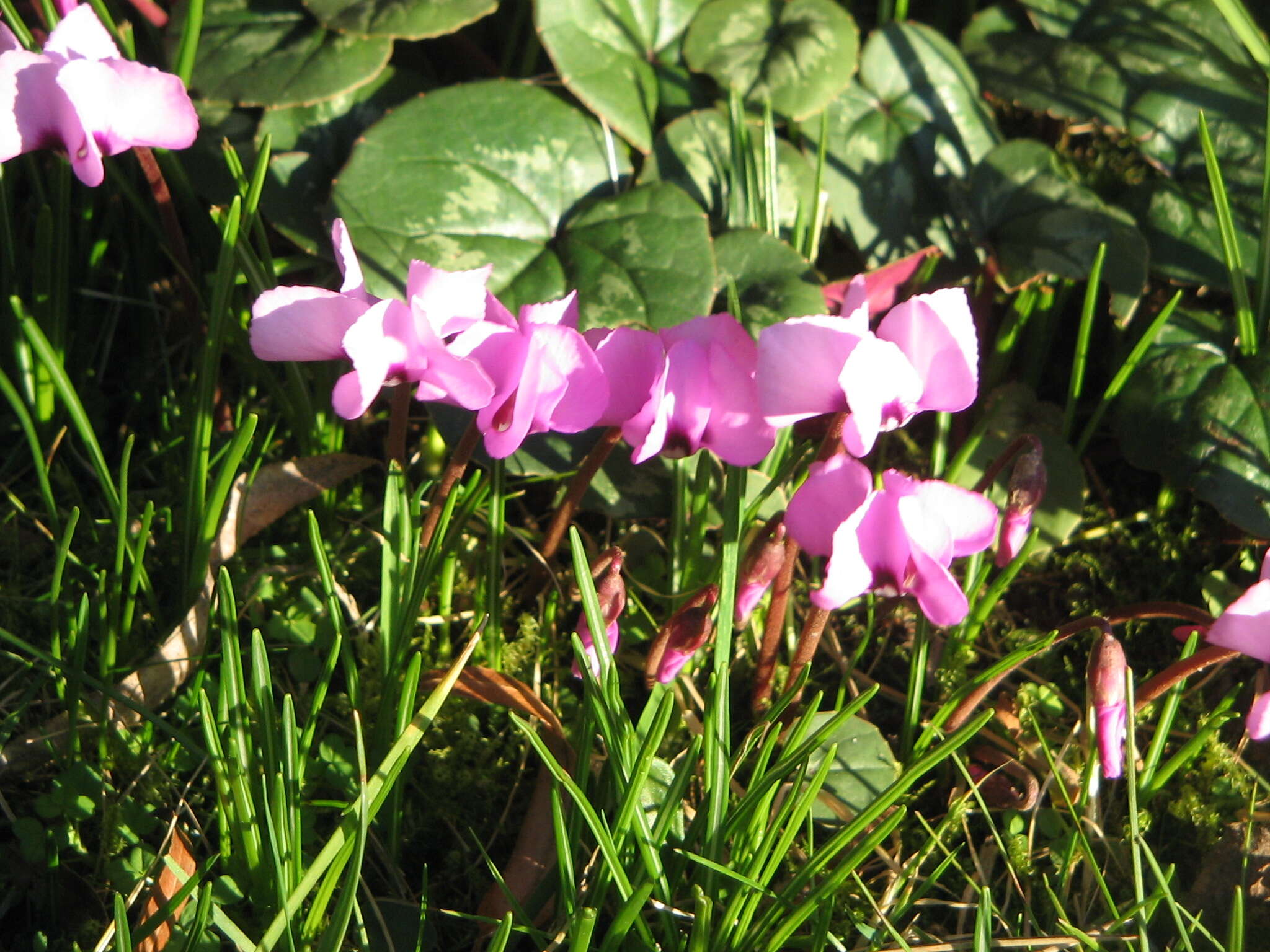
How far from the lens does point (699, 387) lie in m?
1.06

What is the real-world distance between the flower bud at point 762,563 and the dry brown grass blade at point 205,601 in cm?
58

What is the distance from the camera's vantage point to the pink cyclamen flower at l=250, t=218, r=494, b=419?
3.26 ft

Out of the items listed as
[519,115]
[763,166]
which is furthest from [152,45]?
[763,166]

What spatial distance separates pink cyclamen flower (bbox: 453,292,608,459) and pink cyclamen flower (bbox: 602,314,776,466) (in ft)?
0.17

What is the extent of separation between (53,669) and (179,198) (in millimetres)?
892

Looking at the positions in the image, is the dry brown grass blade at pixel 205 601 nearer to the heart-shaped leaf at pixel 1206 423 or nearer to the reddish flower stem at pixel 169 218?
the reddish flower stem at pixel 169 218

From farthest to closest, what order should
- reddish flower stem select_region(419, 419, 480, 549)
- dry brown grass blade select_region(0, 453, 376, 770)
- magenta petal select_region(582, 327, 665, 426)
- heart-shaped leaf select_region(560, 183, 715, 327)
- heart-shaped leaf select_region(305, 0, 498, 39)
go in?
heart-shaped leaf select_region(305, 0, 498, 39)
heart-shaped leaf select_region(560, 183, 715, 327)
dry brown grass blade select_region(0, 453, 376, 770)
reddish flower stem select_region(419, 419, 480, 549)
magenta petal select_region(582, 327, 665, 426)

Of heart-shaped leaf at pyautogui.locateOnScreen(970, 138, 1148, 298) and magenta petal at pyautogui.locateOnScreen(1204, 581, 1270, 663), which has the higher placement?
heart-shaped leaf at pyautogui.locateOnScreen(970, 138, 1148, 298)

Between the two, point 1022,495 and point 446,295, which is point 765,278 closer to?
point 1022,495

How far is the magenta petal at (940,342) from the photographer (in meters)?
0.98

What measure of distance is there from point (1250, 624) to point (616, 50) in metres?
1.24

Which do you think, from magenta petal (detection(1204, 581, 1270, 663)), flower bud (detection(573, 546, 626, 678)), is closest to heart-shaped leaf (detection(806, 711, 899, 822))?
flower bud (detection(573, 546, 626, 678))

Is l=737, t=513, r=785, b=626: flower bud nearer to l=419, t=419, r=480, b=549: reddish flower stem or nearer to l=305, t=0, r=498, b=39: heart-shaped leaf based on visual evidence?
l=419, t=419, r=480, b=549: reddish flower stem

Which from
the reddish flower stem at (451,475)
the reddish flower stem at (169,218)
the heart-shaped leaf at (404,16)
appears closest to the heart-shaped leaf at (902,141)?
the heart-shaped leaf at (404,16)
